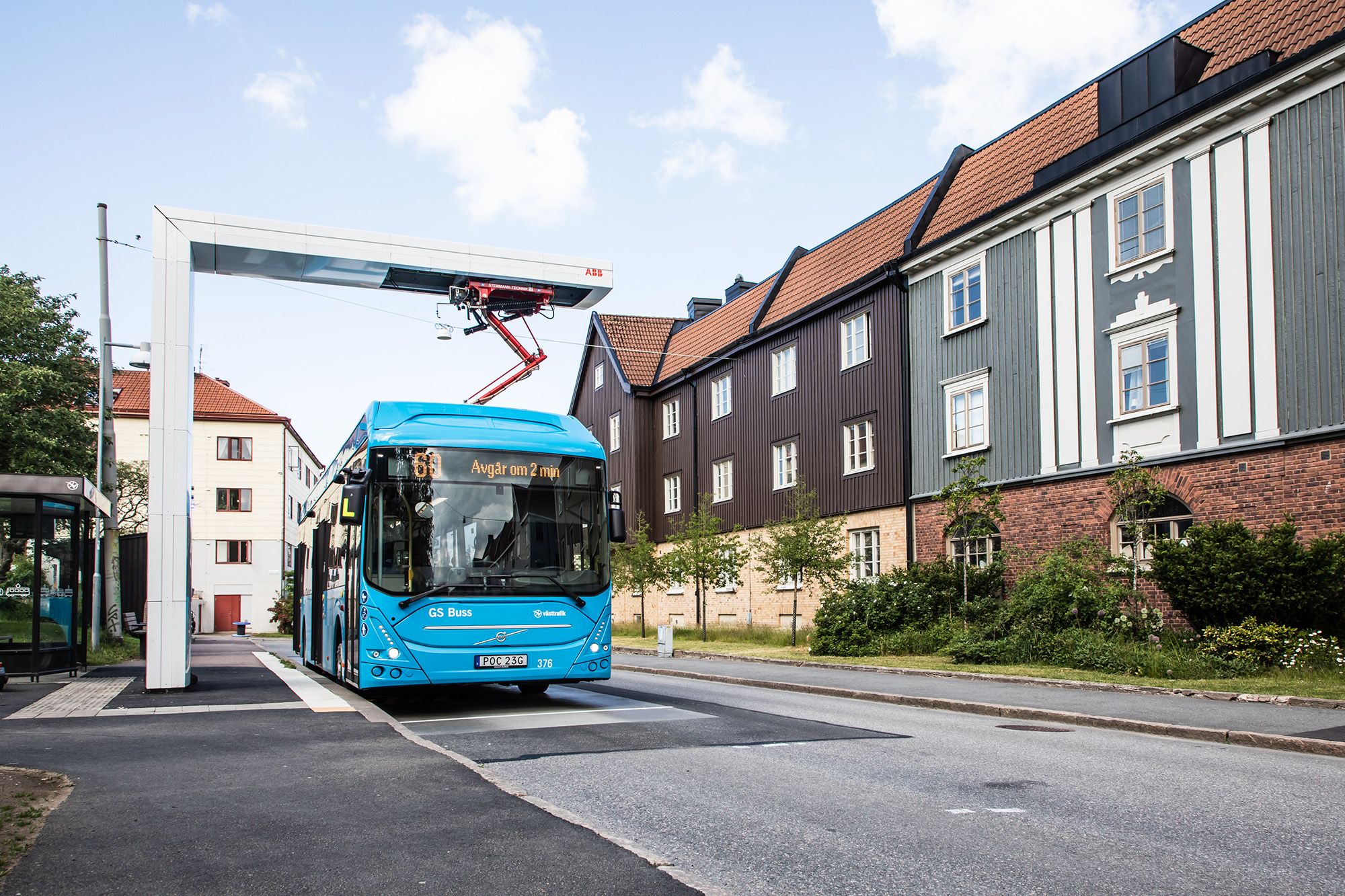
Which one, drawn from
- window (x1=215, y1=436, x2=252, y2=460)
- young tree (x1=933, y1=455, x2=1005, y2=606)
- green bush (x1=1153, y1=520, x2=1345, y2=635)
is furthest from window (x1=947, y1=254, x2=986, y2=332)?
window (x1=215, y1=436, x2=252, y2=460)

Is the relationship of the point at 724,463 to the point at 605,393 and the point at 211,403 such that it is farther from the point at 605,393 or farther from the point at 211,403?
the point at 211,403

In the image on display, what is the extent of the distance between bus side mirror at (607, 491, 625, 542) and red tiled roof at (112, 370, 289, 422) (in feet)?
180

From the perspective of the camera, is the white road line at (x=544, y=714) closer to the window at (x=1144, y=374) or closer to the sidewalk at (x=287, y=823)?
the sidewalk at (x=287, y=823)

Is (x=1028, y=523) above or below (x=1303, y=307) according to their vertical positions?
below

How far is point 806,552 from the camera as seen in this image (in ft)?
86.7

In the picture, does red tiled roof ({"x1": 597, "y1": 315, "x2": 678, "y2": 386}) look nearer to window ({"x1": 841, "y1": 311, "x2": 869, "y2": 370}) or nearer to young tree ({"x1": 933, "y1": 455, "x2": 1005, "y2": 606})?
window ({"x1": 841, "y1": 311, "x2": 869, "y2": 370})

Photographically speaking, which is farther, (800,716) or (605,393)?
(605,393)

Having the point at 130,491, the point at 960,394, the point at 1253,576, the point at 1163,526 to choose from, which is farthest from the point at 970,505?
the point at 130,491

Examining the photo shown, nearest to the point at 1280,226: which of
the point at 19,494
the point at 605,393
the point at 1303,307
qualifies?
the point at 1303,307

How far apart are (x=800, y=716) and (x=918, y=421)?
14.6 m

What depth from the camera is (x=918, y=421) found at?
2598 cm

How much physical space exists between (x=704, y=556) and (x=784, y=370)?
574cm

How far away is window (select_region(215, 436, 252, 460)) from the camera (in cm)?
6325

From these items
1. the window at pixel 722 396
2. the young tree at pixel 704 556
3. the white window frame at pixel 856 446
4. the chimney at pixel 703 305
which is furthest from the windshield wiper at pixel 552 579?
the chimney at pixel 703 305
